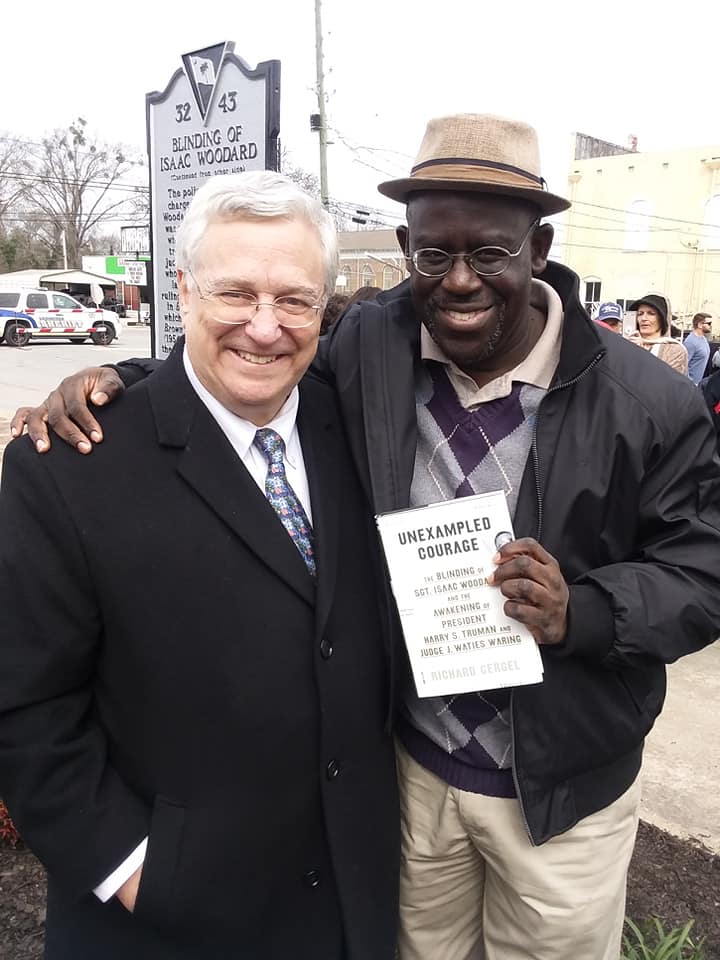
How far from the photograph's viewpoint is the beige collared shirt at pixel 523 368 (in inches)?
74.4

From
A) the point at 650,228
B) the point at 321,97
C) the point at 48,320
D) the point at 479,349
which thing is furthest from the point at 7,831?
the point at 650,228

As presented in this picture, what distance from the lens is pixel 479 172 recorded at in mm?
1800

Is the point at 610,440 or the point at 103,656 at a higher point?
the point at 610,440

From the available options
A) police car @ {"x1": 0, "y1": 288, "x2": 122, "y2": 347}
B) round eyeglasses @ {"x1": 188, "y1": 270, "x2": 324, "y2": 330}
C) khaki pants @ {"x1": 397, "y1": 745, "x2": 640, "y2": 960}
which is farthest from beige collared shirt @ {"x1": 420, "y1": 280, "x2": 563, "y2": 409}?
police car @ {"x1": 0, "y1": 288, "x2": 122, "y2": 347}

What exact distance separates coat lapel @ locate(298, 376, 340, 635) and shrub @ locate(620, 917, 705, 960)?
1.76m

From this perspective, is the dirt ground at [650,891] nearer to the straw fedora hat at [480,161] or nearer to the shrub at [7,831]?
the shrub at [7,831]

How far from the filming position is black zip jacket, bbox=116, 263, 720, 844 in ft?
5.56

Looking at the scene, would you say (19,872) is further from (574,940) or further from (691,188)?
(691,188)

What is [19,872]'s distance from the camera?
2896 mm

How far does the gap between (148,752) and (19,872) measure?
1.80 meters

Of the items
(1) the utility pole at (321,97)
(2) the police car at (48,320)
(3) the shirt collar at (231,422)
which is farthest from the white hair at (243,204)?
(2) the police car at (48,320)

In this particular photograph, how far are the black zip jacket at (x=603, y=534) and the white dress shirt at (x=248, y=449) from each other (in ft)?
0.55

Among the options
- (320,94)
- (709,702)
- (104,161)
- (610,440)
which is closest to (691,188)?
(320,94)

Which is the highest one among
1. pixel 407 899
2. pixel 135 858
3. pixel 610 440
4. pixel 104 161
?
pixel 104 161
